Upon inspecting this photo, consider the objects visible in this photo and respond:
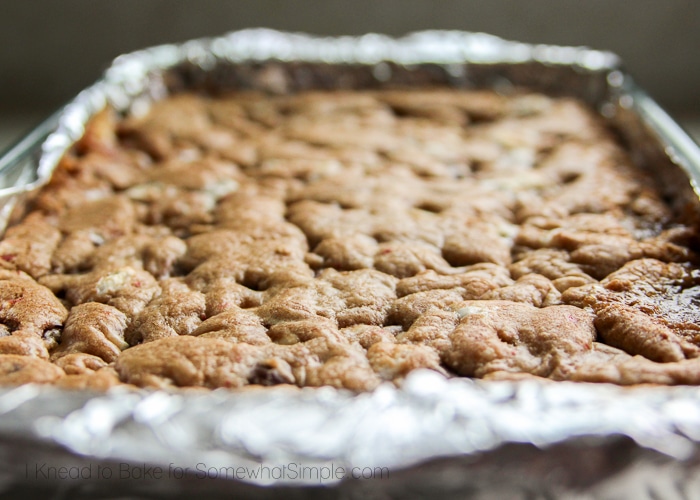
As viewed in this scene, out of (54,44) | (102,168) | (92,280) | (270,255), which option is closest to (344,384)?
(270,255)

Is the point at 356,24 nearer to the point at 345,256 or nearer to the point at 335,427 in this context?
the point at 345,256

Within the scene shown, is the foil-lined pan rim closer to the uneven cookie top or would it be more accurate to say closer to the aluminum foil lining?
the aluminum foil lining

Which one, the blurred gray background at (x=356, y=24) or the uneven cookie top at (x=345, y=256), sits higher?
the blurred gray background at (x=356, y=24)

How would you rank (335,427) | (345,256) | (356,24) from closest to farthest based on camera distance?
(335,427)
(345,256)
(356,24)

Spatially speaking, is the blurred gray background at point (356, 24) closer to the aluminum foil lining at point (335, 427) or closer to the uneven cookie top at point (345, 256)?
the uneven cookie top at point (345, 256)

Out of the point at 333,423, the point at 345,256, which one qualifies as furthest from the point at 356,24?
the point at 333,423

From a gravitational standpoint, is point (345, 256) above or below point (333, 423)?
above

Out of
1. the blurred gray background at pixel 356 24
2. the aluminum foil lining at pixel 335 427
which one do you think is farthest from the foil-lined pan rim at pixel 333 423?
the blurred gray background at pixel 356 24
